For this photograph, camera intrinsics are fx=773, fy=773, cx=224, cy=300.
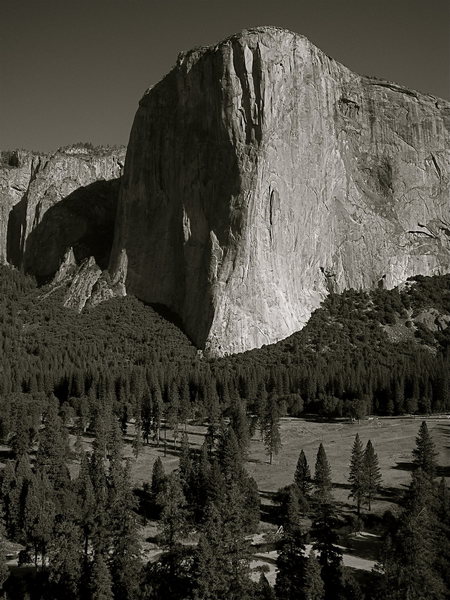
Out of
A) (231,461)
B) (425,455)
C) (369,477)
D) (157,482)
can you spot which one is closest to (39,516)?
(157,482)

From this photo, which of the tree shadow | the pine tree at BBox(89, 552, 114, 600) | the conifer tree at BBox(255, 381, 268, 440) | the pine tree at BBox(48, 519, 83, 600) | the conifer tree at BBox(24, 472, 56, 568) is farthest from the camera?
the conifer tree at BBox(255, 381, 268, 440)

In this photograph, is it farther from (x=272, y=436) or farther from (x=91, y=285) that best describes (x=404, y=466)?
(x=91, y=285)

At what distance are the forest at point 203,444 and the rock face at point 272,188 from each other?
18.1ft

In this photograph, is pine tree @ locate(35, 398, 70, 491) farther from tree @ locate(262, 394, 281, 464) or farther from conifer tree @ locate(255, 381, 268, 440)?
conifer tree @ locate(255, 381, 268, 440)

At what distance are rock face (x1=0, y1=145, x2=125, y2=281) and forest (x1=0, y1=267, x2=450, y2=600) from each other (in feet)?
29.9

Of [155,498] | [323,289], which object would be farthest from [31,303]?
[155,498]

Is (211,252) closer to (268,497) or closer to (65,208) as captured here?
(65,208)

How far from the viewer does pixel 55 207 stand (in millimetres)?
152500

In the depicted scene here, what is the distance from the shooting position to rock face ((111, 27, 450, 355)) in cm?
11325

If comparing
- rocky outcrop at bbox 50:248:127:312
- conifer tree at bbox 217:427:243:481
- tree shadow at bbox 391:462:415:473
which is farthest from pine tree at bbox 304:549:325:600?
rocky outcrop at bbox 50:248:127:312

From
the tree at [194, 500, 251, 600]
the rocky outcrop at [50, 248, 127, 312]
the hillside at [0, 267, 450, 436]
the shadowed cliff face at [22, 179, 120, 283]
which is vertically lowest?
the tree at [194, 500, 251, 600]

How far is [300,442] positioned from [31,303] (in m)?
66.8

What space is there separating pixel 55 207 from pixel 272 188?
54686mm

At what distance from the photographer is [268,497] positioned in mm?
60969
